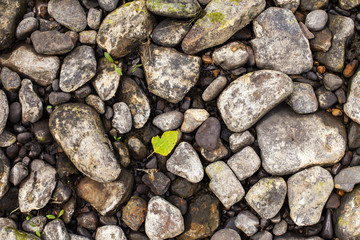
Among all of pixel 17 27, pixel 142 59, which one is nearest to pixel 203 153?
pixel 142 59

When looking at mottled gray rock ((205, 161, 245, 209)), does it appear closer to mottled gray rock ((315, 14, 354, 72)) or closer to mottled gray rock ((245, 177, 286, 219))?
mottled gray rock ((245, 177, 286, 219))

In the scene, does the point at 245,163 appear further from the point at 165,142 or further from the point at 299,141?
the point at 165,142

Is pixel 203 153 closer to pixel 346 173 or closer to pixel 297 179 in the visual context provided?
pixel 297 179

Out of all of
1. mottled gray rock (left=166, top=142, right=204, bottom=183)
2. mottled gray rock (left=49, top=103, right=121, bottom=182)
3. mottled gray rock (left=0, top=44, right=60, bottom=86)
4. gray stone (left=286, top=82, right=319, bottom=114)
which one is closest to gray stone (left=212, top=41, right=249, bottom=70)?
gray stone (left=286, top=82, right=319, bottom=114)

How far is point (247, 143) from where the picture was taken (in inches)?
178

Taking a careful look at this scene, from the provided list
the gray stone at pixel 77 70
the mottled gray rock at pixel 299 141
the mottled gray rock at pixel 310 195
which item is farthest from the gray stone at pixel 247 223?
the gray stone at pixel 77 70

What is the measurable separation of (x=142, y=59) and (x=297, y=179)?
274 centimetres


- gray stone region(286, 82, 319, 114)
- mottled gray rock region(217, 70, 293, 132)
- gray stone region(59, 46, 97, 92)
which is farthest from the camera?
gray stone region(59, 46, 97, 92)

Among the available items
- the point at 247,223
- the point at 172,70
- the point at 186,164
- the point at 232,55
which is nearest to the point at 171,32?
the point at 172,70

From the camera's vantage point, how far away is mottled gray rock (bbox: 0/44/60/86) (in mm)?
4539

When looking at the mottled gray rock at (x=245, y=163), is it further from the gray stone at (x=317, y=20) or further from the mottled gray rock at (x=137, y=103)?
the gray stone at (x=317, y=20)

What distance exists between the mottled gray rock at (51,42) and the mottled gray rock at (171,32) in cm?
125

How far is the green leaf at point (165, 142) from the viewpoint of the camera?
15.1ft

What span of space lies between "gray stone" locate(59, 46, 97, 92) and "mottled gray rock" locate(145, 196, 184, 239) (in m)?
1.97
